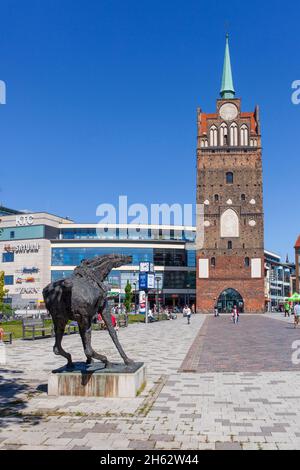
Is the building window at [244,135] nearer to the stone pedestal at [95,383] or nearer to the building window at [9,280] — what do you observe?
the building window at [9,280]

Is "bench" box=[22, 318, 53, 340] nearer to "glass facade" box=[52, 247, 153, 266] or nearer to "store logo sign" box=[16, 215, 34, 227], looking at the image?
"glass facade" box=[52, 247, 153, 266]

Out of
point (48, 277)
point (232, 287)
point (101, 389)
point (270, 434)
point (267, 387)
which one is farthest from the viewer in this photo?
point (48, 277)

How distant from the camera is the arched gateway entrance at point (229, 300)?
66.9m

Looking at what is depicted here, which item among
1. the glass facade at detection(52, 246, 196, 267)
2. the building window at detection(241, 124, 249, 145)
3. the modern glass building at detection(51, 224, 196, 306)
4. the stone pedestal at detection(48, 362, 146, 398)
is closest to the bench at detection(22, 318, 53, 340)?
the stone pedestal at detection(48, 362, 146, 398)

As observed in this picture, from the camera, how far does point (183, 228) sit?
93.6m

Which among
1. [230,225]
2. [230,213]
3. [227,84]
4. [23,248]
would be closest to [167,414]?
[230,225]

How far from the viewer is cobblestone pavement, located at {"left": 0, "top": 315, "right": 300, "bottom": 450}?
263 inches

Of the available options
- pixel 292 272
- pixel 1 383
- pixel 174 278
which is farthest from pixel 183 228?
pixel 1 383

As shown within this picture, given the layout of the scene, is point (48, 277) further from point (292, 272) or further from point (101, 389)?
point (292, 272)

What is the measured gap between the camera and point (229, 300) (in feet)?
221

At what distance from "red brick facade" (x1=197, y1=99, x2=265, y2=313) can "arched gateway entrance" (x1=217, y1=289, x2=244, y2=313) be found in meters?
0.55

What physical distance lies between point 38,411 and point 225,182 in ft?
204

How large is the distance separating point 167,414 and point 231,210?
200 ft

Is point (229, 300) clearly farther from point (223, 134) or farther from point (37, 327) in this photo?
point (37, 327)
